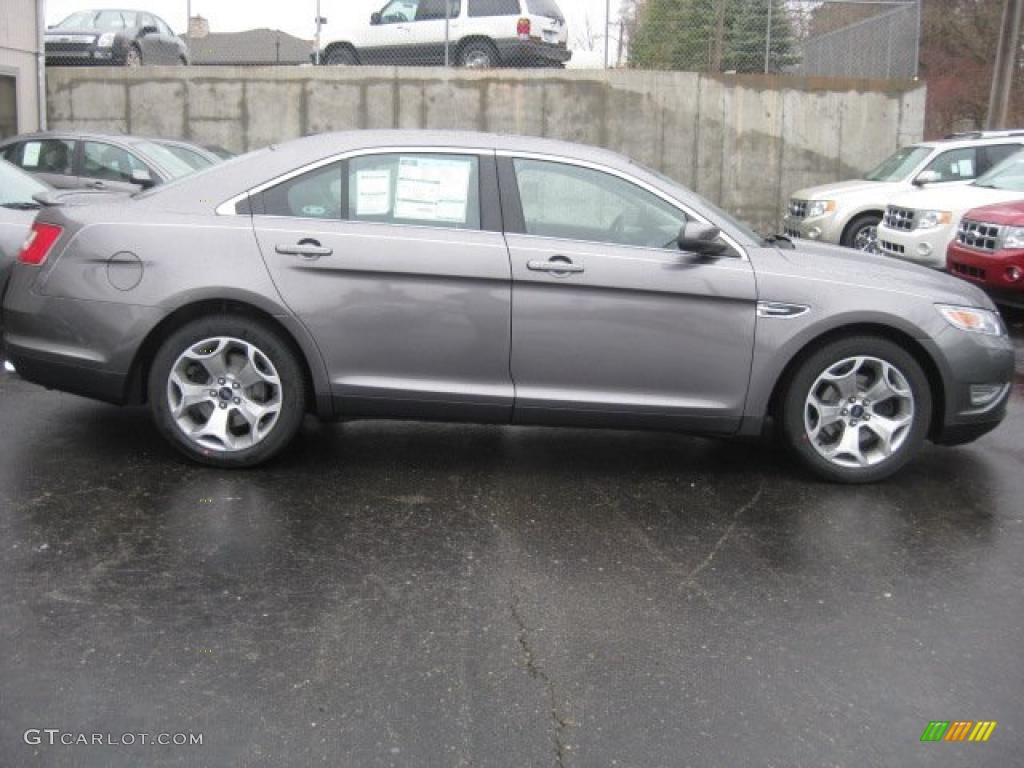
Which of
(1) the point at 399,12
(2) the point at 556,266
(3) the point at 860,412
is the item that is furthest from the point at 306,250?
(1) the point at 399,12

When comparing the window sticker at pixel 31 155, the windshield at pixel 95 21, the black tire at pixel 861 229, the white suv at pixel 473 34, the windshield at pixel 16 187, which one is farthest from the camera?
the windshield at pixel 95 21

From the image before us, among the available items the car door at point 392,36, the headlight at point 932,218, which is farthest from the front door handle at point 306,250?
the car door at point 392,36

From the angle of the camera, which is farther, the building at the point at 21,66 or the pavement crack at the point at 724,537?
the building at the point at 21,66

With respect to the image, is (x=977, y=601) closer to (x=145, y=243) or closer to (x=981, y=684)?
(x=981, y=684)

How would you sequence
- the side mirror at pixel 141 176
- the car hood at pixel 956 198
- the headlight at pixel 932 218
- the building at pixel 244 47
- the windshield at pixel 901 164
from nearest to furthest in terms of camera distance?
Answer: the car hood at pixel 956 198
the headlight at pixel 932 218
the side mirror at pixel 141 176
the windshield at pixel 901 164
the building at pixel 244 47

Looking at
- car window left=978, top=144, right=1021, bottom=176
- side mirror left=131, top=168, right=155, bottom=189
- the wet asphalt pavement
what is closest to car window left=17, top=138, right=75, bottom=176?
side mirror left=131, top=168, right=155, bottom=189

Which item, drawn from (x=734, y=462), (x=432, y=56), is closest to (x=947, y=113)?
(x=432, y=56)

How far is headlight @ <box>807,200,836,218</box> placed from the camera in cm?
1431

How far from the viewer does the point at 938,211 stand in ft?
39.0

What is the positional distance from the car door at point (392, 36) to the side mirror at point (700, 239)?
1472 centimetres

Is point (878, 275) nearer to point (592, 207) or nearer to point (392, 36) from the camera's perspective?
point (592, 207)

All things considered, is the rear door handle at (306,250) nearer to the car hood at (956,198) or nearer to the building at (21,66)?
the car hood at (956,198)

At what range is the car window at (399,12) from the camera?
18938mm

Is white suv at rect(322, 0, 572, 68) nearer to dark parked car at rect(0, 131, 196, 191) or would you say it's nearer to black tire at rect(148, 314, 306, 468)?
dark parked car at rect(0, 131, 196, 191)
